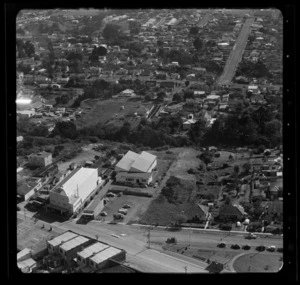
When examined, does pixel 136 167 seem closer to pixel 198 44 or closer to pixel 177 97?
pixel 177 97

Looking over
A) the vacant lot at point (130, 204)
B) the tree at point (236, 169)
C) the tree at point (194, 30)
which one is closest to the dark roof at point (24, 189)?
the vacant lot at point (130, 204)

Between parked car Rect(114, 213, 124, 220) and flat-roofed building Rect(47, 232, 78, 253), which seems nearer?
flat-roofed building Rect(47, 232, 78, 253)

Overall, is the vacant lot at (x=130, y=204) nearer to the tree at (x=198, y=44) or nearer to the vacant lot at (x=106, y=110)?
the vacant lot at (x=106, y=110)

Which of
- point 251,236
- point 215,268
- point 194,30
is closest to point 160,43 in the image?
point 194,30

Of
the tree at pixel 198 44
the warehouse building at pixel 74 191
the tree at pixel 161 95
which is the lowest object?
the warehouse building at pixel 74 191

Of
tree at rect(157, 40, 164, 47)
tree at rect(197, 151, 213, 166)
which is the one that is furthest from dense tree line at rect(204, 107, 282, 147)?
tree at rect(157, 40, 164, 47)

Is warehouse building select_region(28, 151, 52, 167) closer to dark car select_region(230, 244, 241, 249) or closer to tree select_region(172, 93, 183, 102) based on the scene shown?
tree select_region(172, 93, 183, 102)
